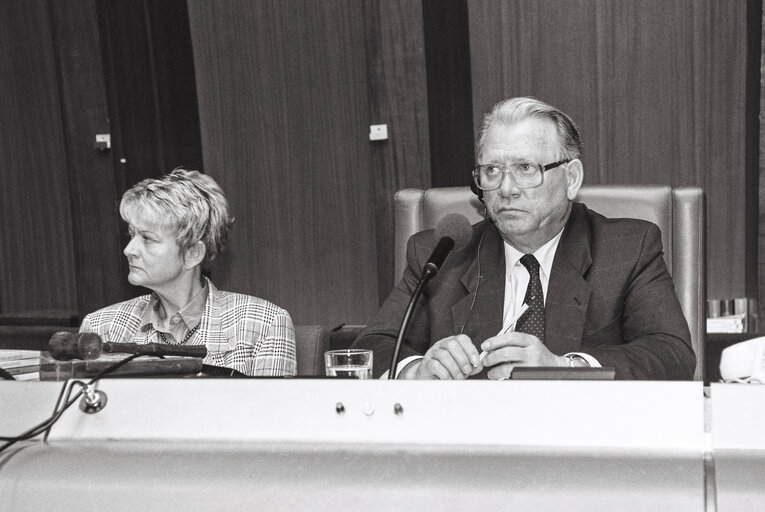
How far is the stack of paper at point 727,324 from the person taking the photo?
3.12 m

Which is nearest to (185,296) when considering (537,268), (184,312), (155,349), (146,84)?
(184,312)

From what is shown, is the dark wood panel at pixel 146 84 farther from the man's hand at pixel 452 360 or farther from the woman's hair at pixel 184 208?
the man's hand at pixel 452 360

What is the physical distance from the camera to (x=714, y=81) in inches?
124

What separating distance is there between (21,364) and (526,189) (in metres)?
1.13

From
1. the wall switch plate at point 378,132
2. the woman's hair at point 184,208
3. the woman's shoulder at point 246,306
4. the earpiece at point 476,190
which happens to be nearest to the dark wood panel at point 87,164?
the wall switch plate at point 378,132

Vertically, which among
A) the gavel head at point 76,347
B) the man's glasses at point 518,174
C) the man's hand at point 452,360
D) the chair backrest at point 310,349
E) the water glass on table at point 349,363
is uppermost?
the man's glasses at point 518,174

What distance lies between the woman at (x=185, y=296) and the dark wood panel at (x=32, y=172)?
171cm

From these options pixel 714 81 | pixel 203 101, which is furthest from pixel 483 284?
pixel 203 101

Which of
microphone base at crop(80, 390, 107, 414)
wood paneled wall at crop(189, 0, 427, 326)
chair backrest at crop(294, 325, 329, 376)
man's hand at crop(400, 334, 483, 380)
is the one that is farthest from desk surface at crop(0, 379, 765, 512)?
wood paneled wall at crop(189, 0, 427, 326)

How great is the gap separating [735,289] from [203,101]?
2.14 m

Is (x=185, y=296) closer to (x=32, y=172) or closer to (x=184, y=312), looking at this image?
(x=184, y=312)

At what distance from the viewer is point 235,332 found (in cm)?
237

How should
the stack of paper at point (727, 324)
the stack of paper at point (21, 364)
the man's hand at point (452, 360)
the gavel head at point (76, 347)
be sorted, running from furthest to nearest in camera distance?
the stack of paper at point (727, 324)
the man's hand at point (452, 360)
the stack of paper at point (21, 364)
the gavel head at point (76, 347)

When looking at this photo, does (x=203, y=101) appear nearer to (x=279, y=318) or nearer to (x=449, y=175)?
(x=449, y=175)
